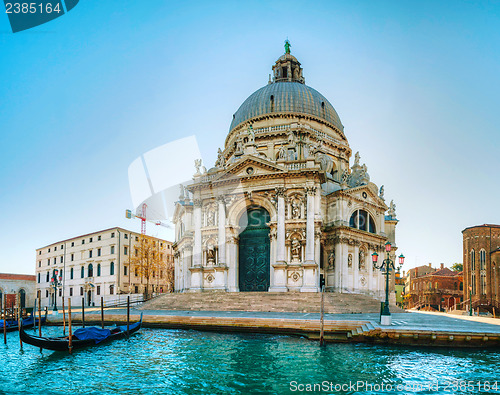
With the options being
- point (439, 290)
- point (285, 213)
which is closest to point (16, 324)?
point (285, 213)

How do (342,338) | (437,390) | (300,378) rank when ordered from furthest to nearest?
(342,338) < (300,378) < (437,390)

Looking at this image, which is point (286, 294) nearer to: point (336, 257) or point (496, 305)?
point (336, 257)

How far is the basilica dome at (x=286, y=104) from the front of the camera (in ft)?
116

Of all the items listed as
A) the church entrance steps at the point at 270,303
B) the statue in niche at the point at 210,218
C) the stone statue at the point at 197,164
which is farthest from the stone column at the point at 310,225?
the stone statue at the point at 197,164

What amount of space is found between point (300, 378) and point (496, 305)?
113ft

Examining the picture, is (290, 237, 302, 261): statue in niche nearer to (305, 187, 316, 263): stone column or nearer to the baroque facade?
the baroque facade

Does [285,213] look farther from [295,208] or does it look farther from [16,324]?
[16,324]

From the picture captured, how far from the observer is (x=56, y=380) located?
1140cm

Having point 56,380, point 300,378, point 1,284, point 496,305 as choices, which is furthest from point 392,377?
point 1,284

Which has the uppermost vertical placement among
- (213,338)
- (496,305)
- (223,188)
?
(223,188)

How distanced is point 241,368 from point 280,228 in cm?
1543

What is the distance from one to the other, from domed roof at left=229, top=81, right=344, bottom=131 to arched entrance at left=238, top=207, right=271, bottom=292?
10.4 m

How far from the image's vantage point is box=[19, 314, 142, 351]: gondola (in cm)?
1450

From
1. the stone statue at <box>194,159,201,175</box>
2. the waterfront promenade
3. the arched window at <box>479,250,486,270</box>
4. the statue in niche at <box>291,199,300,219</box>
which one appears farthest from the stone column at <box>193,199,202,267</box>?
the arched window at <box>479,250,486,270</box>
